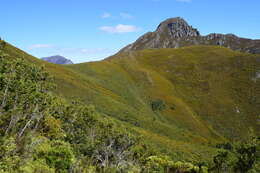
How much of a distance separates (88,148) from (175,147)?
5149 centimetres

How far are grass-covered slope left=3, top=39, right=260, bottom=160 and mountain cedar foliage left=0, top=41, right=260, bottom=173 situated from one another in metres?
28.8

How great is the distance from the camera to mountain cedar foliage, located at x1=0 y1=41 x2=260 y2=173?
80.3ft

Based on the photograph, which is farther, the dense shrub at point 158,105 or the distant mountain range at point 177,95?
the dense shrub at point 158,105

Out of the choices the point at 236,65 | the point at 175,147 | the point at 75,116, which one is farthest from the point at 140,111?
the point at 236,65

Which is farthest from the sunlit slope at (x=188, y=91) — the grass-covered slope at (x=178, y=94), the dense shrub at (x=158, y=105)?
the dense shrub at (x=158, y=105)

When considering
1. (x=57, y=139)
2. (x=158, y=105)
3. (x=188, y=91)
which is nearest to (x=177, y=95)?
(x=188, y=91)

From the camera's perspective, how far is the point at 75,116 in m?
47.7

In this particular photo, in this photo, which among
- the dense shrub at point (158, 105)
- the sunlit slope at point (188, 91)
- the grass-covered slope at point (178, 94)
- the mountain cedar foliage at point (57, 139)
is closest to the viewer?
the mountain cedar foliage at point (57, 139)

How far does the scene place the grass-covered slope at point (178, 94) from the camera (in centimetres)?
10288

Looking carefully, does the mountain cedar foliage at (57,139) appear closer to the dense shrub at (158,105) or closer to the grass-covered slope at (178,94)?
the grass-covered slope at (178,94)

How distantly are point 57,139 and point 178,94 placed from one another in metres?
120

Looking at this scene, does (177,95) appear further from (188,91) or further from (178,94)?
(188,91)

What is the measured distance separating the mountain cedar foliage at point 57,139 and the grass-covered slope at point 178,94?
28.8 meters

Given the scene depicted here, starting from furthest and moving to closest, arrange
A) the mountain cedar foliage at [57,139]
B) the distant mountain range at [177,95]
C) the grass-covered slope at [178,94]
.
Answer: the grass-covered slope at [178,94] → the distant mountain range at [177,95] → the mountain cedar foliage at [57,139]
